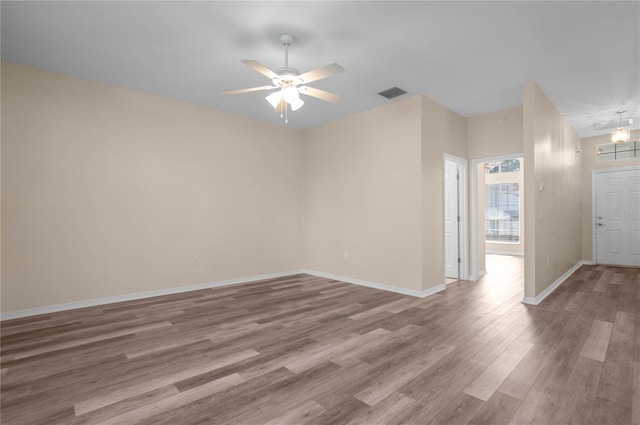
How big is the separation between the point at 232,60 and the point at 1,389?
11.6 feet

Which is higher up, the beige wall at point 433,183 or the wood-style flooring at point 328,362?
the beige wall at point 433,183

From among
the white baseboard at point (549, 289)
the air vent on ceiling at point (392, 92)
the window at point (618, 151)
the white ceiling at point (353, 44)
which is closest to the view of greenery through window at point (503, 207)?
the window at point (618, 151)

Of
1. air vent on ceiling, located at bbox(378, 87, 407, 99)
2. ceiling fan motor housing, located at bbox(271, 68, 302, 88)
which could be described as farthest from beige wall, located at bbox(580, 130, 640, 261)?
ceiling fan motor housing, located at bbox(271, 68, 302, 88)

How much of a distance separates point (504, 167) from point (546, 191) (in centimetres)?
567

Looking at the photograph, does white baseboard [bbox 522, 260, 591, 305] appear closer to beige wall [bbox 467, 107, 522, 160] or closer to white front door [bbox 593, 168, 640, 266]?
white front door [bbox 593, 168, 640, 266]

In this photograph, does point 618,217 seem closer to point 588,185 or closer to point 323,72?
point 588,185

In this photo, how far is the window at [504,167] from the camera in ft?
30.4

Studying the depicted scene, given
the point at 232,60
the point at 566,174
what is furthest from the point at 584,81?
the point at 232,60

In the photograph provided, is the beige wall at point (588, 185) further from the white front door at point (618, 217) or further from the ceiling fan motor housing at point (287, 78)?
the ceiling fan motor housing at point (287, 78)

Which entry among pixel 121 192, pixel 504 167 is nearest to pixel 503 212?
pixel 504 167

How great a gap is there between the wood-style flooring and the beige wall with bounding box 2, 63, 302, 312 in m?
0.60

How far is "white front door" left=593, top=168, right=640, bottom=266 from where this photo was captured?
266 inches

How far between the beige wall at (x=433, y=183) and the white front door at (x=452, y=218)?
589 mm

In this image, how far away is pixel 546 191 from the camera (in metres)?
4.55
